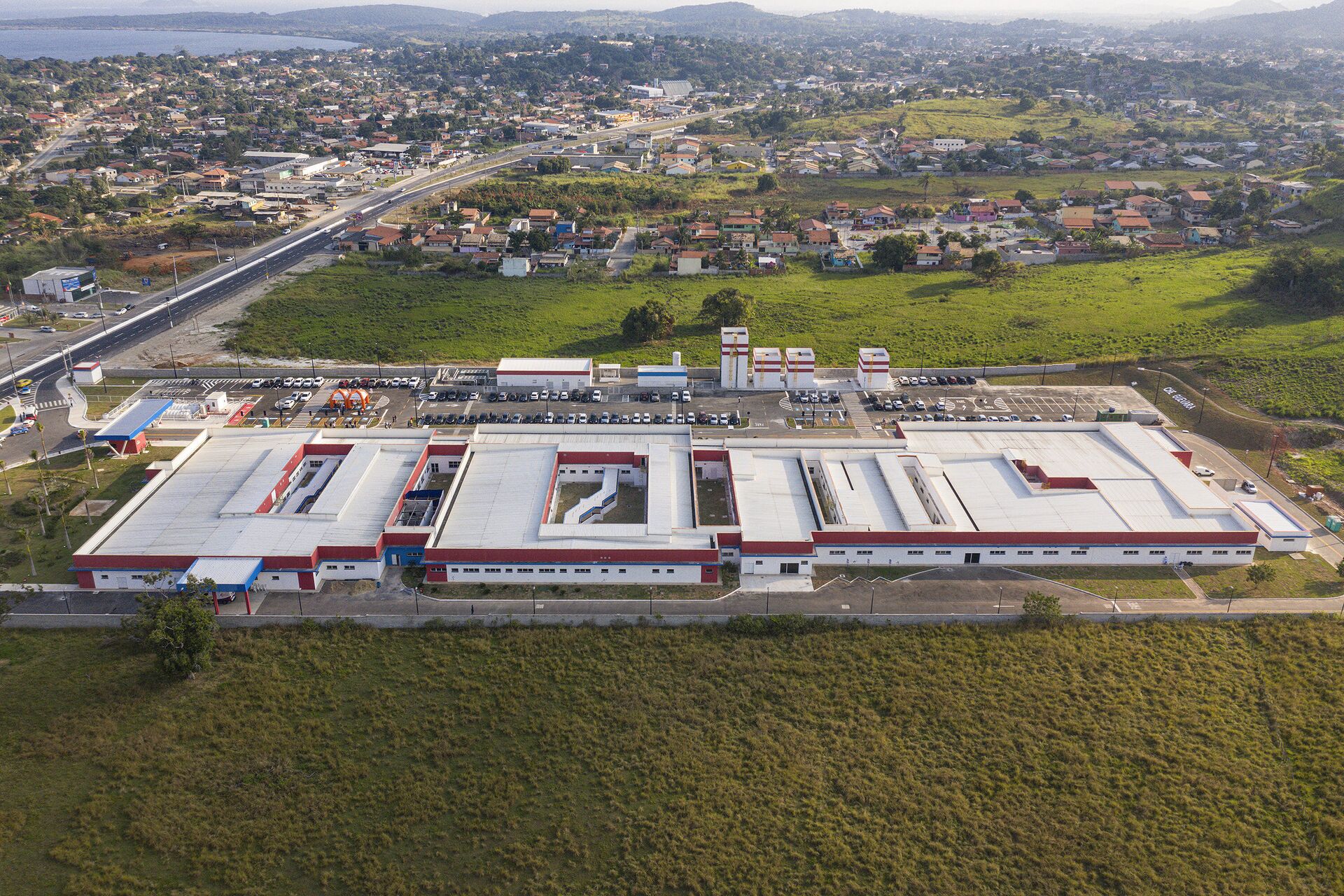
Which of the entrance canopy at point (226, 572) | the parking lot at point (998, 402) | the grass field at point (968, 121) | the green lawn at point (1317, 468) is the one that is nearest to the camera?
the entrance canopy at point (226, 572)

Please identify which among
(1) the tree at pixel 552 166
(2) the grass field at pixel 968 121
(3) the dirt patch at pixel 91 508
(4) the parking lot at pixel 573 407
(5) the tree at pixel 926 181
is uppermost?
(2) the grass field at pixel 968 121

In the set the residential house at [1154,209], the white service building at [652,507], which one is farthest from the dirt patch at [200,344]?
the residential house at [1154,209]

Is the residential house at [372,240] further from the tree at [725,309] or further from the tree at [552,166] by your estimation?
the tree at [552,166]

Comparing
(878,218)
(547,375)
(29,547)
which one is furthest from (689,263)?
(29,547)

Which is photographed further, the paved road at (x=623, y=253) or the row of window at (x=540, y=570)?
the paved road at (x=623, y=253)

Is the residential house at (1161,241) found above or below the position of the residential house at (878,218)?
below

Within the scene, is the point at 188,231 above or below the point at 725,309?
above

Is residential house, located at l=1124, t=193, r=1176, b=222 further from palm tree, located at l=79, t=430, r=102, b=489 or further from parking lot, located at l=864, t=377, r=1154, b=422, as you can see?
palm tree, located at l=79, t=430, r=102, b=489

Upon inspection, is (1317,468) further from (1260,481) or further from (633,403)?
(633,403)
